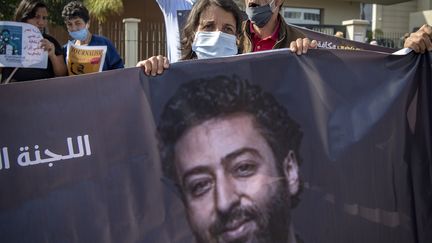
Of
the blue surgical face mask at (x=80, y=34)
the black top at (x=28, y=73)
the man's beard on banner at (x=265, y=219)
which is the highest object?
the blue surgical face mask at (x=80, y=34)

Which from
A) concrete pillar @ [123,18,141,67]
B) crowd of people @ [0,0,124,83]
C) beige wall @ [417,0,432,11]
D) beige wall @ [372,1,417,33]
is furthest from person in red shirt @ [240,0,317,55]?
beige wall @ [417,0,432,11]

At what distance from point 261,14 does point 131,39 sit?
9.95m

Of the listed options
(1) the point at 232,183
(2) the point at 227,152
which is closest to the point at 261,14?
(2) the point at 227,152

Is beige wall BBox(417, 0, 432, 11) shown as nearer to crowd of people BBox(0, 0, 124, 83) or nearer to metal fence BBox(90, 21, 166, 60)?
metal fence BBox(90, 21, 166, 60)

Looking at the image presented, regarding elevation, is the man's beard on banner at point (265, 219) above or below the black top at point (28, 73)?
below

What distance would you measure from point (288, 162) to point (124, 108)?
0.86 m

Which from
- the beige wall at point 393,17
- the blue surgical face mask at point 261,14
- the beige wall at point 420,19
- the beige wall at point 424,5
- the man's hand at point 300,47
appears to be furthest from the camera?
the beige wall at point 393,17

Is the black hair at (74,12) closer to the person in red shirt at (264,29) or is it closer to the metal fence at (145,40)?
the person in red shirt at (264,29)

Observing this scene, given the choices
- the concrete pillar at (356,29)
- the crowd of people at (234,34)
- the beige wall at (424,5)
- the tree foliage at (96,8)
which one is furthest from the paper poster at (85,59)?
the beige wall at (424,5)

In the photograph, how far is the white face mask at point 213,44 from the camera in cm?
292

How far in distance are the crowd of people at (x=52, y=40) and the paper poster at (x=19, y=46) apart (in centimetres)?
8

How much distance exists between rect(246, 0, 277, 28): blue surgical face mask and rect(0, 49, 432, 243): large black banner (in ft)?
2.21

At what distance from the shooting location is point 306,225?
2.63 m

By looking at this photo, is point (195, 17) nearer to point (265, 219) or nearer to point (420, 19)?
point (265, 219)
